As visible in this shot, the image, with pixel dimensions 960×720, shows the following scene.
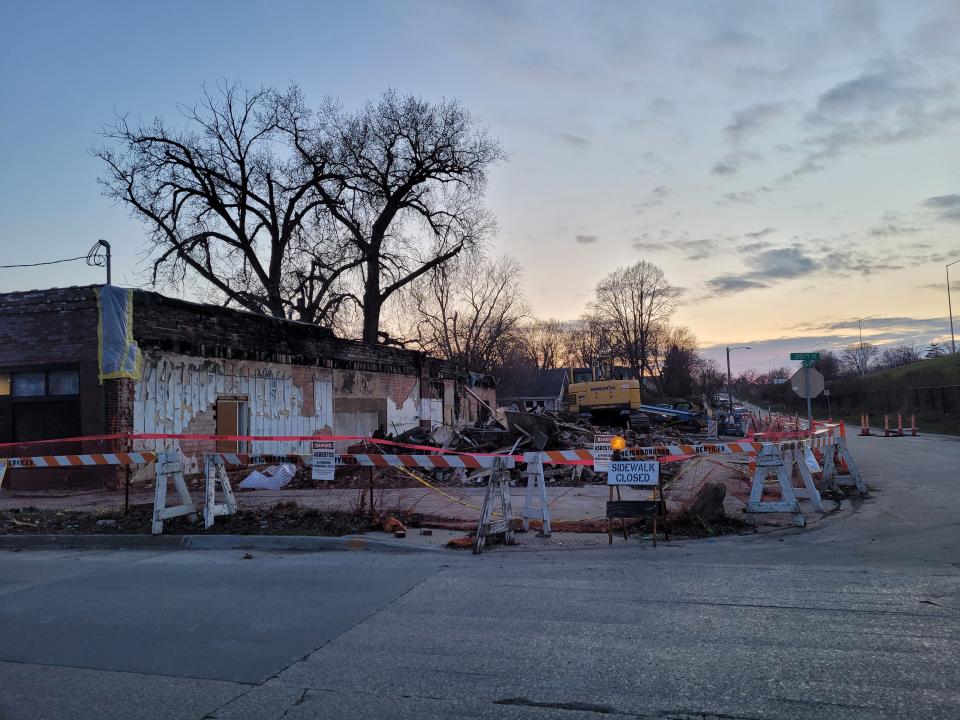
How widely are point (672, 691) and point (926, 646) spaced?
81.9 inches

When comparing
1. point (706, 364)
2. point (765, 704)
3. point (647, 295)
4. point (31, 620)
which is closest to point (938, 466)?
point (765, 704)

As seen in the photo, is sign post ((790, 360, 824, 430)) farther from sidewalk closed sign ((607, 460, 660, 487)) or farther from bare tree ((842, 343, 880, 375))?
bare tree ((842, 343, 880, 375))

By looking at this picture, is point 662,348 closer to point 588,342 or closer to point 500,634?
point 588,342

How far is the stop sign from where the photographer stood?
1881cm

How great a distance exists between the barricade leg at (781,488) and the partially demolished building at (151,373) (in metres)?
13.5

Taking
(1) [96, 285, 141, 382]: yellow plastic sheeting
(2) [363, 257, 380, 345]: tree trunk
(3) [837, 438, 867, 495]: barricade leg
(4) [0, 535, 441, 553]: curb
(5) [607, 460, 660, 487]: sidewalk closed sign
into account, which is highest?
(2) [363, 257, 380, 345]: tree trunk

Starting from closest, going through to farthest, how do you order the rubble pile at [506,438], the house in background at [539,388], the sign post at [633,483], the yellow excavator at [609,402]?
the sign post at [633,483] → the rubble pile at [506,438] → the yellow excavator at [609,402] → the house in background at [539,388]

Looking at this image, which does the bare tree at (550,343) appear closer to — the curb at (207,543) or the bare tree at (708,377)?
the bare tree at (708,377)

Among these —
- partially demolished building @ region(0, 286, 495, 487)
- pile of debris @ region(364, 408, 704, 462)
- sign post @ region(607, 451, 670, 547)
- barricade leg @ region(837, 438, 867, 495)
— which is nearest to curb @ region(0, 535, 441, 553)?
sign post @ region(607, 451, 670, 547)

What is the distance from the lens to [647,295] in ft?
303

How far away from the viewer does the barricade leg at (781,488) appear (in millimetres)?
10227

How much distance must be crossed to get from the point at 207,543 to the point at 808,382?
15.3 metres

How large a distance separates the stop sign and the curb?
43.5ft

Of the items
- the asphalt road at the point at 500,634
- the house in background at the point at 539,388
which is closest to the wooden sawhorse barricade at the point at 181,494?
the asphalt road at the point at 500,634
